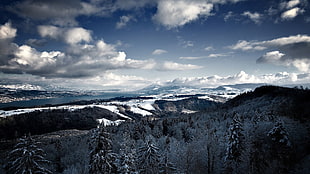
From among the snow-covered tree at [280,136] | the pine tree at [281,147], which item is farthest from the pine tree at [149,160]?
the snow-covered tree at [280,136]

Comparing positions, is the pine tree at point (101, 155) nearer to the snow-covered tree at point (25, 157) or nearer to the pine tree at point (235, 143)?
the snow-covered tree at point (25, 157)

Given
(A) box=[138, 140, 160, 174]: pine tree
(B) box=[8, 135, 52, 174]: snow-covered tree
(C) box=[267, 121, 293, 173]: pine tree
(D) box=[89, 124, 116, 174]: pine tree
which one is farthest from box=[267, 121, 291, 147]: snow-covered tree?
(B) box=[8, 135, 52, 174]: snow-covered tree

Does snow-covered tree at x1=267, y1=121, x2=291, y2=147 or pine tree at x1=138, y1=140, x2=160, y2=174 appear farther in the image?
snow-covered tree at x1=267, y1=121, x2=291, y2=147

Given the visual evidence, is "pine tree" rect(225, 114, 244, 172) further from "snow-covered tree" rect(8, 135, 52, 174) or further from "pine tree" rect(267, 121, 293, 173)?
"snow-covered tree" rect(8, 135, 52, 174)

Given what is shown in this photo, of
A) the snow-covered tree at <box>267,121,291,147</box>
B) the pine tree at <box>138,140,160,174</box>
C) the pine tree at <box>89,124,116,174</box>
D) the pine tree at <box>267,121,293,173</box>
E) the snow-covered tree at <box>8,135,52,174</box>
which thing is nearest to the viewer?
the snow-covered tree at <box>8,135,52,174</box>

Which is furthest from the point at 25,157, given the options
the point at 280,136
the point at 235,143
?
the point at 280,136

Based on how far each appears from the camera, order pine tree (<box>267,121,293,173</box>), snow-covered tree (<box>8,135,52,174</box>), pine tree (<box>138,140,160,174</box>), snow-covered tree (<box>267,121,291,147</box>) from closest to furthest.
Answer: snow-covered tree (<box>8,135,52,174</box>), pine tree (<box>138,140,160,174</box>), pine tree (<box>267,121,293,173</box>), snow-covered tree (<box>267,121,291,147</box>)

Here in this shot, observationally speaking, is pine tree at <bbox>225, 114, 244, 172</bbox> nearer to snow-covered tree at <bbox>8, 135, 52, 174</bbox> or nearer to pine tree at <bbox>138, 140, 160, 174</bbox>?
pine tree at <bbox>138, 140, 160, 174</bbox>

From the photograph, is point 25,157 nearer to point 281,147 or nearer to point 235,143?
point 235,143

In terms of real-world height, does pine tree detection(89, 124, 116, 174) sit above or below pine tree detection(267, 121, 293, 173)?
above

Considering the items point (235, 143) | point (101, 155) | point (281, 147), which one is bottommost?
point (281, 147)

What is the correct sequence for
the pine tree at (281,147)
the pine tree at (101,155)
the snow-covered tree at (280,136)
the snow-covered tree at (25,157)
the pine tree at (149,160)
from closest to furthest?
1. the snow-covered tree at (25,157)
2. the pine tree at (101,155)
3. the pine tree at (149,160)
4. the pine tree at (281,147)
5. the snow-covered tree at (280,136)

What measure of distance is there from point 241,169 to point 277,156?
8.06 metres

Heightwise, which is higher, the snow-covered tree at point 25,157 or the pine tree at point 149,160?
the snow-covered tree at point 25,157
